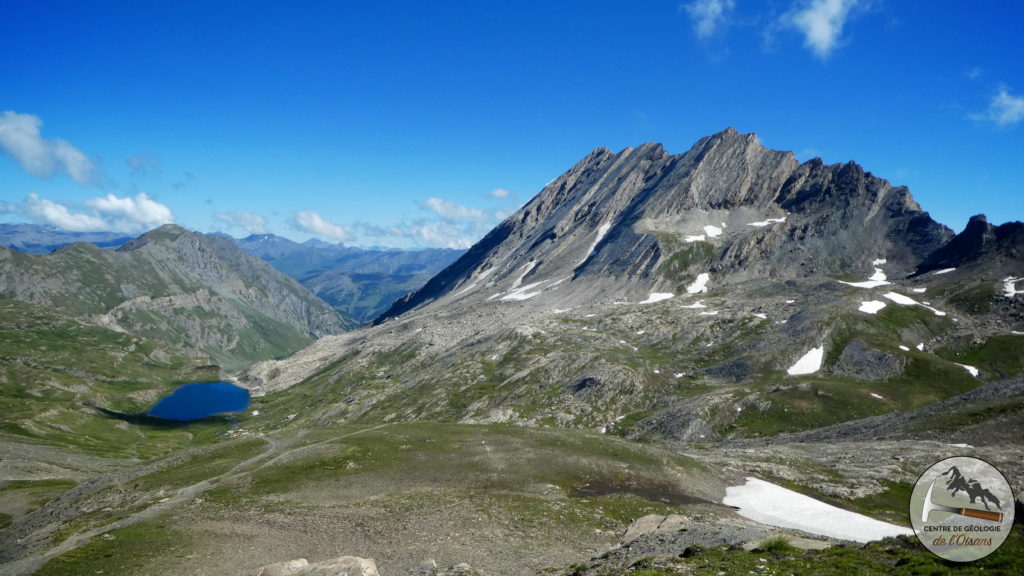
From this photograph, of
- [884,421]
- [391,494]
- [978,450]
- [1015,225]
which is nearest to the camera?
[391,494]

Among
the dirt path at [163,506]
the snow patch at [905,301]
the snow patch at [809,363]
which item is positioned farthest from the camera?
the snow patch at [905,301]

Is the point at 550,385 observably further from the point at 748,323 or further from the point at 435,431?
the point at 435,431

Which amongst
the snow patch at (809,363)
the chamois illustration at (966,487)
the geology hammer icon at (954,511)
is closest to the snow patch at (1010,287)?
the snow patch at (809,363)

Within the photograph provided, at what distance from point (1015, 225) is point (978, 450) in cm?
18367

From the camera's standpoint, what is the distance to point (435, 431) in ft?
257

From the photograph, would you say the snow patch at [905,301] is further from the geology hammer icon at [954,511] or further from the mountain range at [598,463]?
the geology hammer icon at [954,511]

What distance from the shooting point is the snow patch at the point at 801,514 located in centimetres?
5141

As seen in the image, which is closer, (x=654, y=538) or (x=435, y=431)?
(x=654, y=538)

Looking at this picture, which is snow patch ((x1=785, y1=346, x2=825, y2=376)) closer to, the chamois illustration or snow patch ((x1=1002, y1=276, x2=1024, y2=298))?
snow patch ((x1=1002, y1=276, x2=1024, y2=298))

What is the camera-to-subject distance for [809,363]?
146500mm

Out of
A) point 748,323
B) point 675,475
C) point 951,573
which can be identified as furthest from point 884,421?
point 951,573

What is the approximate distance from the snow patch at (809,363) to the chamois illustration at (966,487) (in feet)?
436

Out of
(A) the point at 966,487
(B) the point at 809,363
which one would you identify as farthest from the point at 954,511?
(B) the point at 809,363

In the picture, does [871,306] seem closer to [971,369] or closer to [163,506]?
[971,369]
